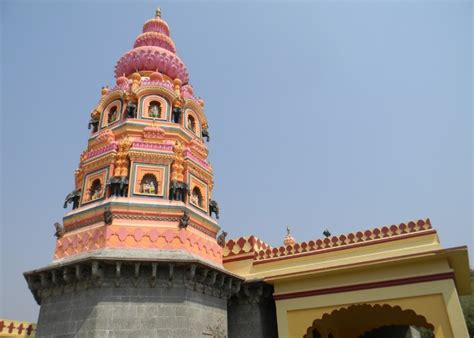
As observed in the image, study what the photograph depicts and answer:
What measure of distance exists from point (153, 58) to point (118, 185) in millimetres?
7451

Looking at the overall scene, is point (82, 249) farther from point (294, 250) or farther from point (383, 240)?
point (383, 240)

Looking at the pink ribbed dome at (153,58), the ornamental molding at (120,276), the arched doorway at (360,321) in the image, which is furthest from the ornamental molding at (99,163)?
the arched doorway at (360,321)

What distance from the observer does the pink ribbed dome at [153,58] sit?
17891 millimetres

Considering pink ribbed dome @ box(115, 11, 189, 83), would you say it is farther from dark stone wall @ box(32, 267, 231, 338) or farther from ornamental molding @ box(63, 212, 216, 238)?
dark stone wall @ box(32, 267, 231, 338)

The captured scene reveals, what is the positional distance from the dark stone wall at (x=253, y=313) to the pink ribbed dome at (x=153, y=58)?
10674 mm

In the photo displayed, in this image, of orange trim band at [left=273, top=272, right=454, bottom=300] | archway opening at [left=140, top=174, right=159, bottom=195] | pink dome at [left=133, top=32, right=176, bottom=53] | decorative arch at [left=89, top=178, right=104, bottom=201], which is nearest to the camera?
orange trim band at [left=273, top=272, right=454, bottom=300]

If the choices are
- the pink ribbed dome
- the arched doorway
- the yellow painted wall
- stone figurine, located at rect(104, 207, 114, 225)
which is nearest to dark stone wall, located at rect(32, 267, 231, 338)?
stone figurine, located at rect(104, 207, 114, 225)

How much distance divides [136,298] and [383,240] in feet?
26.2

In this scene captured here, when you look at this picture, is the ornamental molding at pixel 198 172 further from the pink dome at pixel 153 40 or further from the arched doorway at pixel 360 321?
the pink dome at pixel 153 40

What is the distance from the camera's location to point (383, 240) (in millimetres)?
12461

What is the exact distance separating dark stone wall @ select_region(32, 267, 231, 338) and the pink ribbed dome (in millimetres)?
10448

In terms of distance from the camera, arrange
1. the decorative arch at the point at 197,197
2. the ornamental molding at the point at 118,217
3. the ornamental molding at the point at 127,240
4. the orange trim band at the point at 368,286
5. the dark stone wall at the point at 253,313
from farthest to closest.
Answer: the decorative arch at the point at 197,197
the dark stone wall at the point at 253,313
the ornamental molding at the point at 118,217
the ornamental molding at the point at 127,240
the orange trim band at the point at 368,286

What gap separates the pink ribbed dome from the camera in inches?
704

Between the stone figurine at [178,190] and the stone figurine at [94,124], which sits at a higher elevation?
the stone figurine at [94,124]
